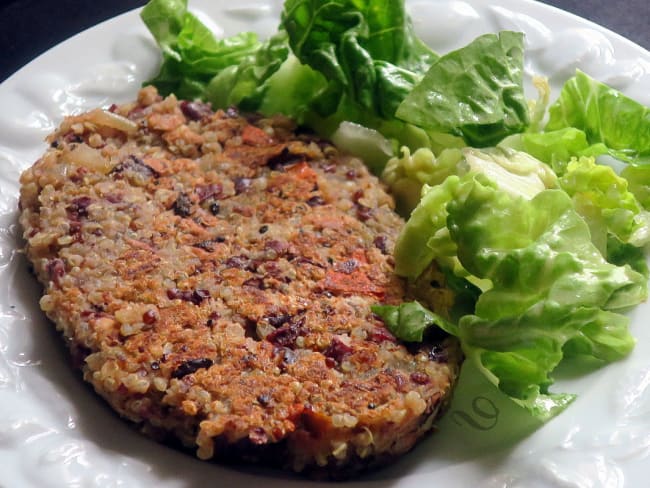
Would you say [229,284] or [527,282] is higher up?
[527,282]

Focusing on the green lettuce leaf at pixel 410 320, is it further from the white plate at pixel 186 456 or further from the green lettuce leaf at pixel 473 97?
the green lettuce leaf at pixel 473 97

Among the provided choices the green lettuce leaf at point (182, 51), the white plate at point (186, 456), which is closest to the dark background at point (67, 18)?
the green lettuce leaf at point (182, 51)

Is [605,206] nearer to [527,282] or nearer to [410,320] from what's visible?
[527,282]

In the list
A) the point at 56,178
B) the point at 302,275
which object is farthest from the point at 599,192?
the point at 56,178

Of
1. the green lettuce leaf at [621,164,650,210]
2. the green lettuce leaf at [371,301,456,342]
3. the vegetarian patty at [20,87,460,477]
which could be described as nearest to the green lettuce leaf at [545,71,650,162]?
the green lettuce leaf at [621,164,650,210]

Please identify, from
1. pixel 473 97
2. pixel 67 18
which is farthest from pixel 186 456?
pixel 67 18

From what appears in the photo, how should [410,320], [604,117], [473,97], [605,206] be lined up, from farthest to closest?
[604,117] < [473,97] < [605,206] < [410,320]

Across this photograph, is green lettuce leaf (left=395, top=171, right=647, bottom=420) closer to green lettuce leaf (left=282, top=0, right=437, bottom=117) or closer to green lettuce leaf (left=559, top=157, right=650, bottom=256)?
green lettuce leaf (left=559, top=157, right=650, bottom=256)

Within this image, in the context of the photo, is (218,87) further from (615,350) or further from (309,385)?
(615,350)
